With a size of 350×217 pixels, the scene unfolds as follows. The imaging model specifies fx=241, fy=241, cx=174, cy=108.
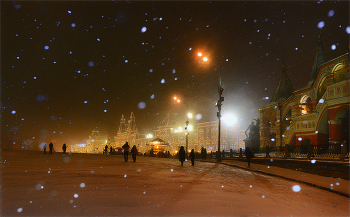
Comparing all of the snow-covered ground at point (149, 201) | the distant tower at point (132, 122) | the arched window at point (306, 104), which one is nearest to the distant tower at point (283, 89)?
the arched window at point (306, 104)

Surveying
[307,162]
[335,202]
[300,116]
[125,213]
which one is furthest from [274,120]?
[125,213]

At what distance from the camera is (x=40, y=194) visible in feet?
19.9

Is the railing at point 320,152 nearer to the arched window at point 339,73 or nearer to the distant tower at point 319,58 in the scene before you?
the arched window at point 339,73

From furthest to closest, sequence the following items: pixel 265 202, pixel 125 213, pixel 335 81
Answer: pixel 335 81 < pixel 265 202 < pixel 125 213

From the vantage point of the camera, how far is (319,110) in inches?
968

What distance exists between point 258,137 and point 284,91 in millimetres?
8957

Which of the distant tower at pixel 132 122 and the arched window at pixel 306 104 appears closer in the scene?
the arched window at pixel 306 104

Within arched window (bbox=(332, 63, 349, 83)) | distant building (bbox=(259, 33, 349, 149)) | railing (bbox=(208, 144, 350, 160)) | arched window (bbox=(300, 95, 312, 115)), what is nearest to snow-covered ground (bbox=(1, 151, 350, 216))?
railing (bbox=(208, 144, 350, 160))

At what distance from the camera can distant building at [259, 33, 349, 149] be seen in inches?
855

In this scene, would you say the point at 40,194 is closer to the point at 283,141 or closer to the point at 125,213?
the point at 125,213

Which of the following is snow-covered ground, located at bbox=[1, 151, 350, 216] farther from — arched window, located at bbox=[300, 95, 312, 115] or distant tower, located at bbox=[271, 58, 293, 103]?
distant tower, located at bbox=[271, 58, 293, 103]

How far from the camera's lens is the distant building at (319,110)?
21719mm

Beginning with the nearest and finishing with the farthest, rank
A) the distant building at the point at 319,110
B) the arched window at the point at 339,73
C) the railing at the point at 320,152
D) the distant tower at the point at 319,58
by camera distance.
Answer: the railing at the point at 320,152
the arched window at the point at 339,73
the distant building at the point at 319,110
the distant tower at the point at 319,58

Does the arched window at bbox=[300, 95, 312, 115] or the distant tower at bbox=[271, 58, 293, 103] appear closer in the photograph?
the arched window at bbox=[300, 95, 312, 115]
